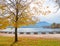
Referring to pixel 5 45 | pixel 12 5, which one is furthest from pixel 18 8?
pixel 5 45

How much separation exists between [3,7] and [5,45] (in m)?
5.69

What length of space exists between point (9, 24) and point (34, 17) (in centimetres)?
324

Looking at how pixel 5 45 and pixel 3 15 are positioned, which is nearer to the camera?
pixel 5 45

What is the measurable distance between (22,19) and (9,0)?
3.00 meters

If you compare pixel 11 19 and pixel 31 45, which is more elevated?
pixel 11 19

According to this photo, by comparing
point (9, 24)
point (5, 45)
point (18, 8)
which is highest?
point (18, 8)

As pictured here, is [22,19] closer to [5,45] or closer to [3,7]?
[3,7]

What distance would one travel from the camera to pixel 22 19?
27.6 m

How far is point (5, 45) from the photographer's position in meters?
24.1

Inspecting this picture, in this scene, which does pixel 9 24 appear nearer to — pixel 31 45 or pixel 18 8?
pixel 18 8

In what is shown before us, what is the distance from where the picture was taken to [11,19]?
89.9 feet

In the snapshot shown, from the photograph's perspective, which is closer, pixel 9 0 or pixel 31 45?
pixel 31 45

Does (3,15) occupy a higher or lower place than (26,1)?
lower

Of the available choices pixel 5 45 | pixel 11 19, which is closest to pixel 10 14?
pixel 11 19
